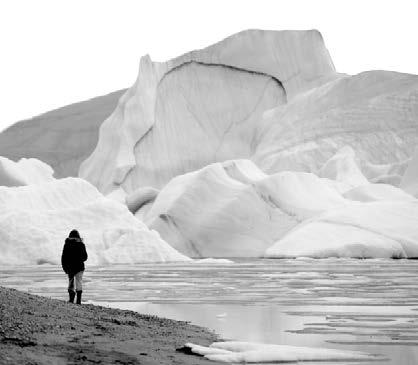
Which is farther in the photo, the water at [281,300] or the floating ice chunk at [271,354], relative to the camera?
the water at [281,300]

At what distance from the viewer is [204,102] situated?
46000mm

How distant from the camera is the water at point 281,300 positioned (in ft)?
23.1

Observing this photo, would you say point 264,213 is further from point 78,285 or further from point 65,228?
point 78,285

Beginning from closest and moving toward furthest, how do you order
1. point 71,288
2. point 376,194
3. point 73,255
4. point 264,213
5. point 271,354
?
1. point 271,354
2. point 73,255
3. point 71,288
4. point 264,213
5. point 376,194

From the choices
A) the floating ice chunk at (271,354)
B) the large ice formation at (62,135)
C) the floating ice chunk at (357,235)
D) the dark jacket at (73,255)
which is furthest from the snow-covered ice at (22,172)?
the large ice formation at (62,135)

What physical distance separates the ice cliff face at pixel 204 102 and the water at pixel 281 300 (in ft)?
84.2

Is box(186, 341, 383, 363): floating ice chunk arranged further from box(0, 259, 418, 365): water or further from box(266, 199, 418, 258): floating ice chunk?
box(266, 199, 418, 258): floating ice chunk

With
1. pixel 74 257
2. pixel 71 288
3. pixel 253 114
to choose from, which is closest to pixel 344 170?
pixel 253 114

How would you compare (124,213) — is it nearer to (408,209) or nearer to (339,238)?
(339,238)

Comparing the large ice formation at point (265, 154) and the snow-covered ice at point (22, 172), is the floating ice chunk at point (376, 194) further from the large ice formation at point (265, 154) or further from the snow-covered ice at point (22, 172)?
the snow-covered ice at point (22, 172)

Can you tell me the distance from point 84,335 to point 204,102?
40.0 metres

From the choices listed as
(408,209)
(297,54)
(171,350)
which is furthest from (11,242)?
(297,54)

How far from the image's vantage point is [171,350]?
6.10 metres

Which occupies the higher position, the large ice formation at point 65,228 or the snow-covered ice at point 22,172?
the snow-covered ice at point 22,172
